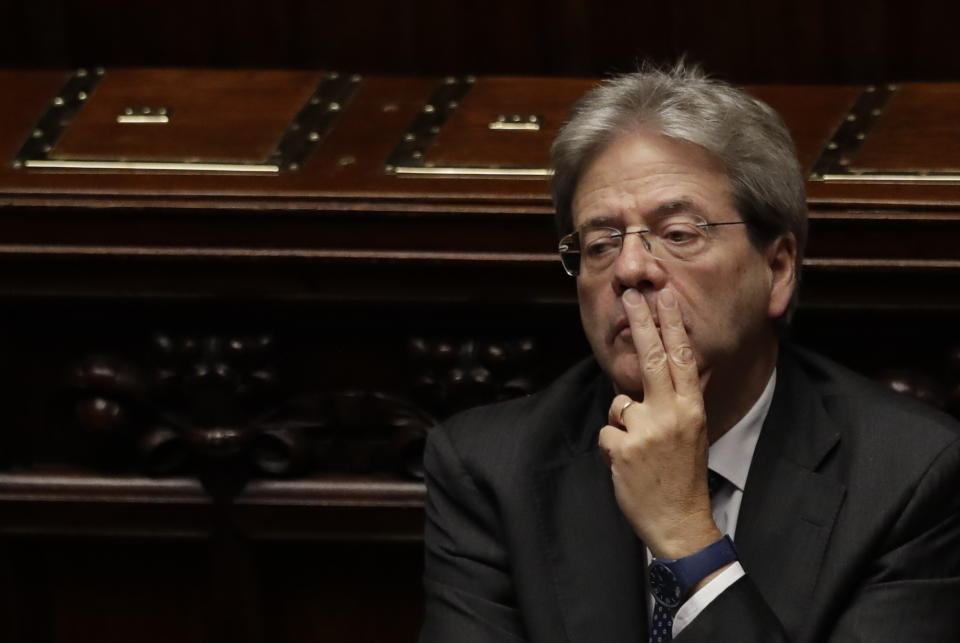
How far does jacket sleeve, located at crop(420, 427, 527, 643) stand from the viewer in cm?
234

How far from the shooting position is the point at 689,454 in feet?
7.16

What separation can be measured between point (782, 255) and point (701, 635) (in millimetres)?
576

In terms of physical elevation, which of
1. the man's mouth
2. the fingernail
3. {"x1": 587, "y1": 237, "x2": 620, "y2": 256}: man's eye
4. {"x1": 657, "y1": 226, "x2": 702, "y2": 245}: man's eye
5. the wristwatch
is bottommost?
the wristwatch

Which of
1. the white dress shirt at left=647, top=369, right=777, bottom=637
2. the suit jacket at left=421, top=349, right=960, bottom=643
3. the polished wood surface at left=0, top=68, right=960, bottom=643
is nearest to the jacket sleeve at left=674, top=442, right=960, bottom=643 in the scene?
the suit jacket at left=421, top=349, right=960, bottom=643

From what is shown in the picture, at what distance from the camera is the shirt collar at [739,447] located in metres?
2.39

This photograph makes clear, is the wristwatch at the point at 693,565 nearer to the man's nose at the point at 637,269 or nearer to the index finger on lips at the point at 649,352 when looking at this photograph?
the index finger on lips at the point at 649,352

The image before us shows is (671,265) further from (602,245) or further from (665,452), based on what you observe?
(665,452)

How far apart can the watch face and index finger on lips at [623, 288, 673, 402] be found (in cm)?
21

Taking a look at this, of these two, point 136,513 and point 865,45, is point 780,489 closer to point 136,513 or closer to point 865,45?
point 136,513

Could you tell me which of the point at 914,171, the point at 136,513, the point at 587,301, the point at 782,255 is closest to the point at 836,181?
the point at 914,171

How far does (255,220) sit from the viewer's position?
284cm

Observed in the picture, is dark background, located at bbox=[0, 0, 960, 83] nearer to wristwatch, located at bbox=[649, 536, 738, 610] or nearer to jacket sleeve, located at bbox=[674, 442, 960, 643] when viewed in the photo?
jacket sleeve, located at bbox=[674, 442, 960, 643]

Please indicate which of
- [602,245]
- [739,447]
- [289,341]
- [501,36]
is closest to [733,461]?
[739,447]

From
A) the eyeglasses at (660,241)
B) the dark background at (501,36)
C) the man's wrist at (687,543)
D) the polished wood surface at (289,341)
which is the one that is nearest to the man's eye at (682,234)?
the eyeglasses at (660,241)
